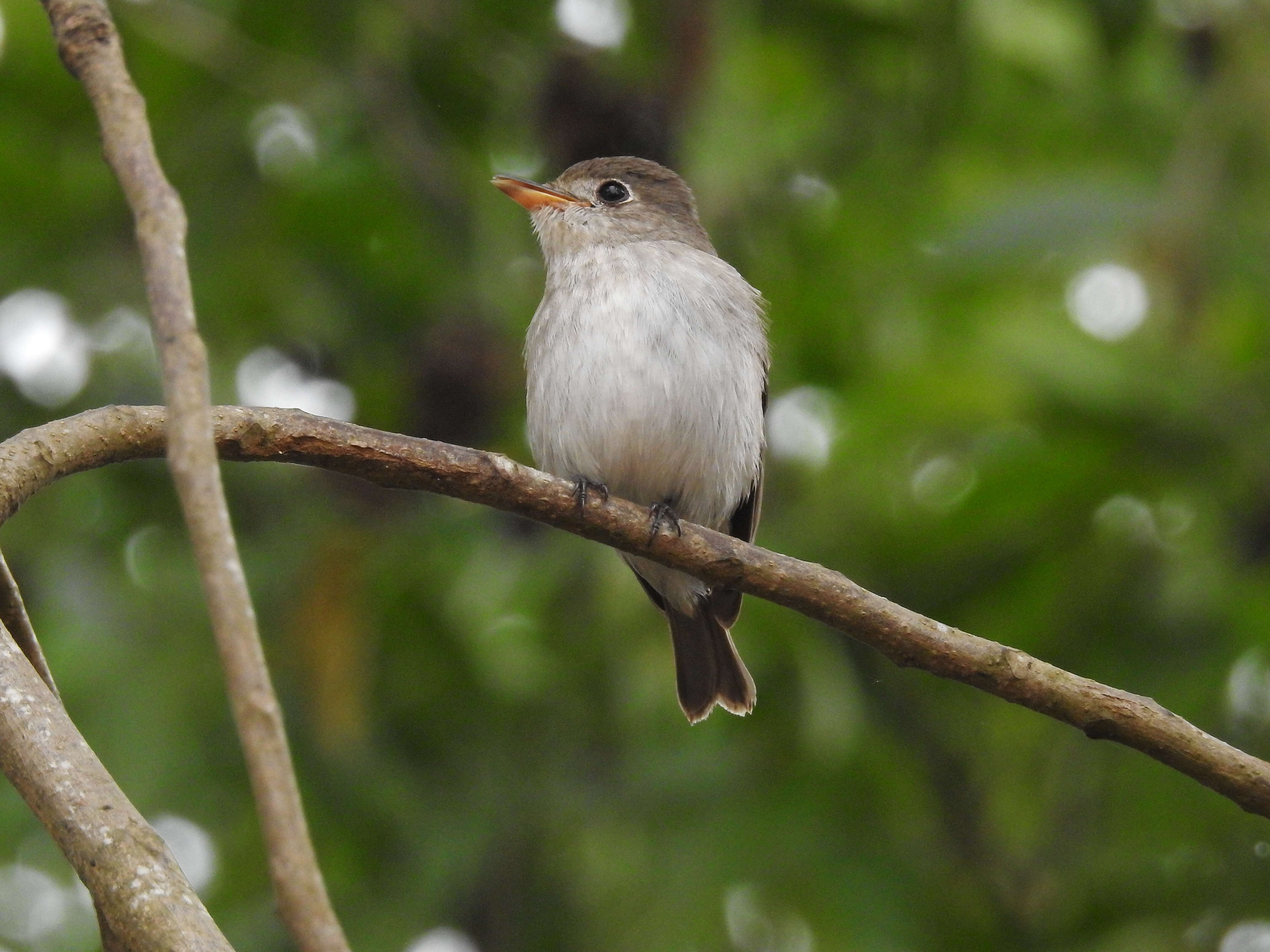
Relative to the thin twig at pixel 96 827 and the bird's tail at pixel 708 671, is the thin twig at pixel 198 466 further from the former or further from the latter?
the bird's tail at pixel 708 671

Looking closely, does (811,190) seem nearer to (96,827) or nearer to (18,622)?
(18,622)

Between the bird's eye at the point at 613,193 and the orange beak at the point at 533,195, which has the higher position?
the bird's eye at the point at 613,193

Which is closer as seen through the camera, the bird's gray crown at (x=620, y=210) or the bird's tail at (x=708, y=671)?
the bird's tail at (x=708, y=671)

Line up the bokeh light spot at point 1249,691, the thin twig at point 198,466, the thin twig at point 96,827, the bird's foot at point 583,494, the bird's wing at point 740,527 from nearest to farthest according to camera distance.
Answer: the thin twig at point 198,466 → the thin twig at point 96,827 → the bird's foot at point 583,494 → the bokeh light spot at point 1249,691 → the bird's wing at point 740,527

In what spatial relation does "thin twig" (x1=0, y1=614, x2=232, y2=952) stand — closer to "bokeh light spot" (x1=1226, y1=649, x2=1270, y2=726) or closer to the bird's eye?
the bird's eye

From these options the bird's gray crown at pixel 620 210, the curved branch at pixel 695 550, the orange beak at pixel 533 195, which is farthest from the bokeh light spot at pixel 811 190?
the curved branch at pixel 695 550

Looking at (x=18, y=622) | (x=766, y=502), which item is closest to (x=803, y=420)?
(x=766, y=502)
